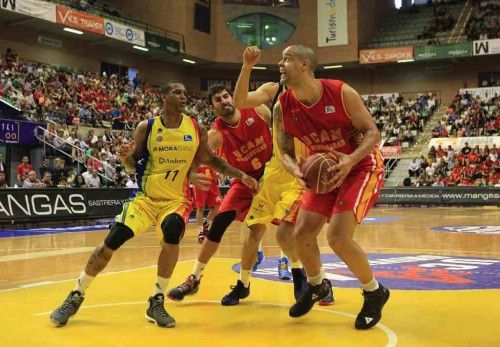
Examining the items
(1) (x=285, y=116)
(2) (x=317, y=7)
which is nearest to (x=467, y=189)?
(2) (x=317, y=7)

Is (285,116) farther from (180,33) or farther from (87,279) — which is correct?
(180,33)

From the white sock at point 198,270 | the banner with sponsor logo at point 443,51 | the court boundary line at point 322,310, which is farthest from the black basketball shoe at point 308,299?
the banner with sponsor logo at point 443,51

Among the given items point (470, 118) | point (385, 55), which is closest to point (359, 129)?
point (470, 118)

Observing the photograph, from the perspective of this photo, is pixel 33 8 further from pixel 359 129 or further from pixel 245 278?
pixel 359 129

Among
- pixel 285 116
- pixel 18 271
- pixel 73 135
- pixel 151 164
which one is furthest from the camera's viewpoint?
Result: pixel 73 135

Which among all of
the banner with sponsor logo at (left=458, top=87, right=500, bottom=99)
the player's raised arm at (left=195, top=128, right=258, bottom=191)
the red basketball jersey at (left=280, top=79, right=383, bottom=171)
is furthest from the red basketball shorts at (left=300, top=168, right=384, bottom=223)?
the banner with sponsor logo at (left=458, top=87, right=500, bottom=99)

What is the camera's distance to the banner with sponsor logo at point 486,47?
32.6m

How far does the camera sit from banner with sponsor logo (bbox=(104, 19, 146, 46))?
28.3 metres

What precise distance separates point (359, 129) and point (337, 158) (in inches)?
12.6

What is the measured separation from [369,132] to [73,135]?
54.8 ft

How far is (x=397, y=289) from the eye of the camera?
6.03 metres

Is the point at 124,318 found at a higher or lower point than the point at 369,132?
lower

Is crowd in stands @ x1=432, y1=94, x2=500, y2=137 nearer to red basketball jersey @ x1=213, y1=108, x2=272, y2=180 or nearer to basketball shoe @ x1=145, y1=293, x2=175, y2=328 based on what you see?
red basketball jersey @ x1=213, y1=108, x2=272, y2=180

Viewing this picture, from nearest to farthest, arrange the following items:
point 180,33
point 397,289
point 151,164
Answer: point 151,164 → point 397,289 → point 180,33
